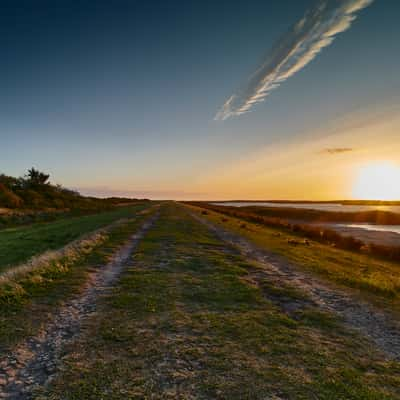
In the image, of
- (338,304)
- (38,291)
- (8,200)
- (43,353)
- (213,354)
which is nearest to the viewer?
(43,353)

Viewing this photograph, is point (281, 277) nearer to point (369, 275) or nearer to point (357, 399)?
point (369, 275)

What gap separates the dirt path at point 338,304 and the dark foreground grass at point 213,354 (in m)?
0.51

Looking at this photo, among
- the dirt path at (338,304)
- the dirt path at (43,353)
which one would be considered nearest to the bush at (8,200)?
the dirt path at (43,353)

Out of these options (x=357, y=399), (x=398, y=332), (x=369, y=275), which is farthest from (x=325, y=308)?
(x=369, y=275)

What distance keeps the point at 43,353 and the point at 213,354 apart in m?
3.58

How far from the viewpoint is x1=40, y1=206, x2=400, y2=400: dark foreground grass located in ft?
13.4

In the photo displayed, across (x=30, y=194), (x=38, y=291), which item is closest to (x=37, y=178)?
(x=30, y=194)

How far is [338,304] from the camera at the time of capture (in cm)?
813

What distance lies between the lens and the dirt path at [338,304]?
609 cm

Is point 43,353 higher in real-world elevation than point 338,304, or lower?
higher

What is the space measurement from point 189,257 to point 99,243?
278 inches

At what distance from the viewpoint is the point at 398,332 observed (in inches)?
252

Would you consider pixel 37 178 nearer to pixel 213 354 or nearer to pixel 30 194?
pixel 30 194

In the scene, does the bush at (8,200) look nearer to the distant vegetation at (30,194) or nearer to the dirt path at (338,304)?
the distant vegetation at (30,194)
